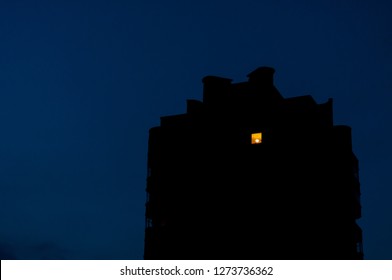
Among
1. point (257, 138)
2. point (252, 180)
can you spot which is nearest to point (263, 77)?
point (257, 138)

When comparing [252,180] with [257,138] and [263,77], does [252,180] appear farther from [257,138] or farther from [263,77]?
[263,77]

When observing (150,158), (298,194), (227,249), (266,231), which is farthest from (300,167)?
(150,158)

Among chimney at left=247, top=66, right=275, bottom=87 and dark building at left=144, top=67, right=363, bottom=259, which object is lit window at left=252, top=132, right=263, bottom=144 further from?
chimney at left=247, top=66, right=275, bottom=87

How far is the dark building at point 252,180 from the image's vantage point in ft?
132

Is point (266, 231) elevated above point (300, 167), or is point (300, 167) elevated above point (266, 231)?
point (300, 167)

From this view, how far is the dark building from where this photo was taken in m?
40.2

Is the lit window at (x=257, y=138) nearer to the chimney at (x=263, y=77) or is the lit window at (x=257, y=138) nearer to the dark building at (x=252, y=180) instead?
the dark building at (x=252, y=180)

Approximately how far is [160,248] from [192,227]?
10.2 ft

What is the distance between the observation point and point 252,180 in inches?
1660

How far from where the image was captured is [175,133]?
4544 cm

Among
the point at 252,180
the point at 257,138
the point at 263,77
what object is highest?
the point at 263,77

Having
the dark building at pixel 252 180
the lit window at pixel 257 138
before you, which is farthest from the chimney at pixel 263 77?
the lit window at pixel 257 138
